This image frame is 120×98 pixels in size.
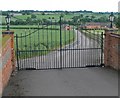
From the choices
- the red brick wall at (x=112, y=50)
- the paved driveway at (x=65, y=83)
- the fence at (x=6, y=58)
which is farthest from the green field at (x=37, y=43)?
the paved driveway at (x=65, y=83)

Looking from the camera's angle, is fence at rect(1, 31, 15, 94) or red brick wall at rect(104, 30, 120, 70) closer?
fence at rect(1, 31, 15, 94)

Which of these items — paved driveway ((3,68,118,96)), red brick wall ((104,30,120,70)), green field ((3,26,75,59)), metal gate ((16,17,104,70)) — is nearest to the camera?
paved driveway ((3,68,118,96))

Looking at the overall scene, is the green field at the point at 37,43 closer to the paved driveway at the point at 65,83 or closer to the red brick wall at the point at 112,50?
the red brick wall at the point at 112,50

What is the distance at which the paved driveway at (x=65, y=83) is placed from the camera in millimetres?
8383

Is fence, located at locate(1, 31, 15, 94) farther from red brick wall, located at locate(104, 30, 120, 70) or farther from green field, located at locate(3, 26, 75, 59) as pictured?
red brick wall, located at locate(104, 30, 120, 70)

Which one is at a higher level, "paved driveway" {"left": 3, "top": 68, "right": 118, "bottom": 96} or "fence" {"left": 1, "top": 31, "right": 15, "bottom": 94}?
"fence" {"left": 1, "top": 31, "right": 15, "bottom": 94}

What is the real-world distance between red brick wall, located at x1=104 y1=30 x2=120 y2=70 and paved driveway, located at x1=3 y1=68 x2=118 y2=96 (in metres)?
0.45

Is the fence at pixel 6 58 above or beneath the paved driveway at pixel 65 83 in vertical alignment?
above

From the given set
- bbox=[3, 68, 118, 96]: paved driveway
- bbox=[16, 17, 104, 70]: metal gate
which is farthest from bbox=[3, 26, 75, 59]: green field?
bbox=[3, 68, 118, 96]: paved driveway

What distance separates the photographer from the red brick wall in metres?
12.0

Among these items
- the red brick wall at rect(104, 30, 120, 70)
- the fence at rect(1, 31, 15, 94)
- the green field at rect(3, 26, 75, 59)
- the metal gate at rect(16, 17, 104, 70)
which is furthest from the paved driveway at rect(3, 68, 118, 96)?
the green field at rect(3, 26, 75, 59)

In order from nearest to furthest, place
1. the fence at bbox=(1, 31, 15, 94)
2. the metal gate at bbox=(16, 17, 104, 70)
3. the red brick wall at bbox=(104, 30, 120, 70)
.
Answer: the fence at bbox=(1, 31, 15, 94), the red brick wall at bbox=(104, 30, 120, 70), the metal gate at bbox=(16, 17, 104, 70)

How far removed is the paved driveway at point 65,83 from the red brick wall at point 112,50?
0.45 m

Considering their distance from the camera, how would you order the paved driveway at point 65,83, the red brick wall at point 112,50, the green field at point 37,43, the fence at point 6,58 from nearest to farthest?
1. the paved driveway at point 65,83
2. the fence at point 6,58
3. the red brick wall at point 112,50
4. the green field at point 37,43
